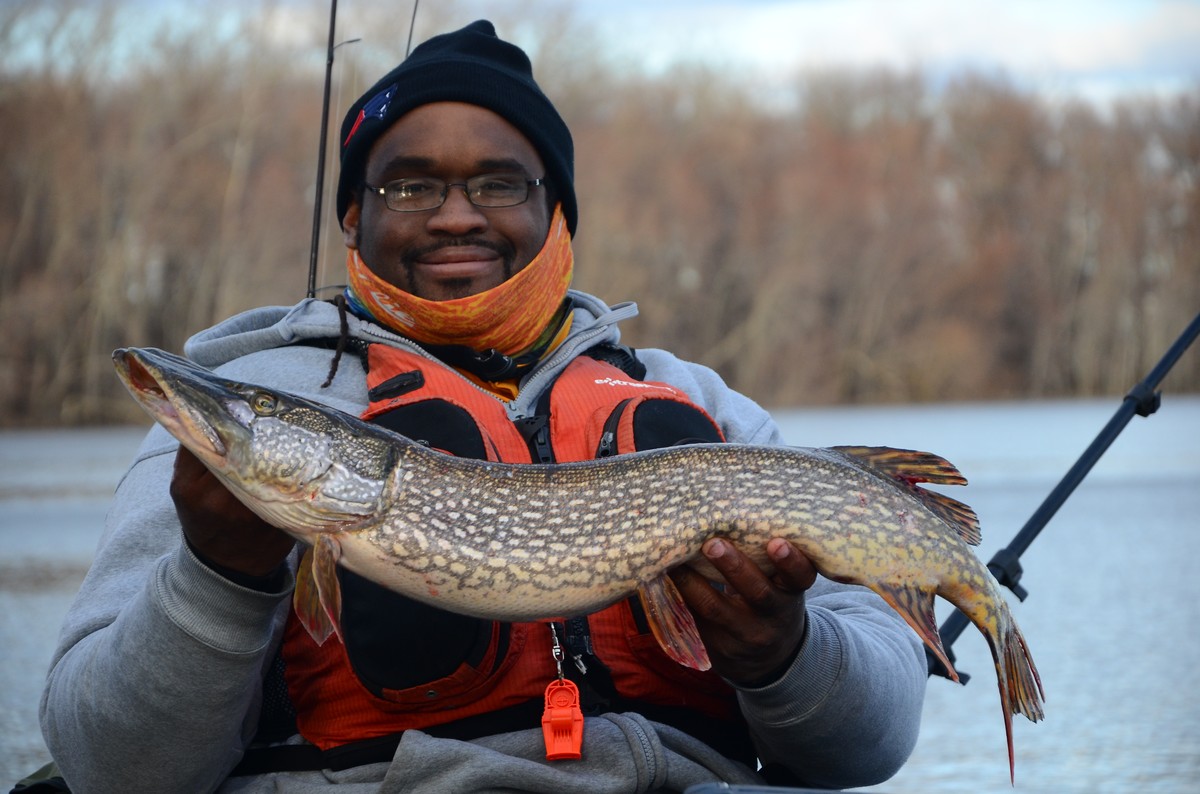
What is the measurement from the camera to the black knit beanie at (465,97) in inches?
115

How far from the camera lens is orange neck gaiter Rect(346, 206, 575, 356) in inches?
113

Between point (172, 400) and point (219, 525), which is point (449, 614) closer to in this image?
point (219, 525)

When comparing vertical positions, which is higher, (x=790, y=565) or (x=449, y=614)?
(x=790, y=565)

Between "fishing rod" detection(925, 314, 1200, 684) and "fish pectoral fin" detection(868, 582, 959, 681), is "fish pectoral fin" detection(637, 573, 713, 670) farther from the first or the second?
"fishing rod" detection(925, 314, 1200, 684)

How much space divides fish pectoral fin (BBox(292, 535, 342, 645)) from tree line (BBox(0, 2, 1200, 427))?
15.0m

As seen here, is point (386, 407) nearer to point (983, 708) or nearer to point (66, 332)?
point (983, 708)

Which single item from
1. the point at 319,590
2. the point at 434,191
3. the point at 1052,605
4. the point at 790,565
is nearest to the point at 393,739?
the point at 319,590

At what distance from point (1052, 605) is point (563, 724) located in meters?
5.91

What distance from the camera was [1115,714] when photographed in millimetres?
5445

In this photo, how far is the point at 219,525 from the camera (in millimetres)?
2150

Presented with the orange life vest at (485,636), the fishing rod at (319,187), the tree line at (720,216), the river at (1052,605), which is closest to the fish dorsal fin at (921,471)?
the orange life vest at (485,636)

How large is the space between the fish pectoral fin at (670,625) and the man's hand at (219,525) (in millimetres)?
586

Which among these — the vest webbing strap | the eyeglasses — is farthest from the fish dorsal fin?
the eyeglasses

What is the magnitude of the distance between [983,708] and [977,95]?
33684 millimetres
